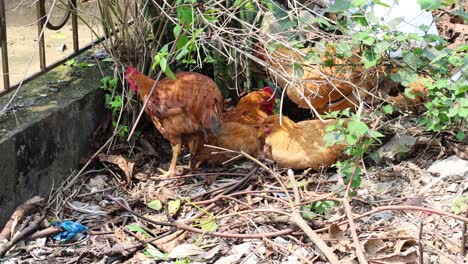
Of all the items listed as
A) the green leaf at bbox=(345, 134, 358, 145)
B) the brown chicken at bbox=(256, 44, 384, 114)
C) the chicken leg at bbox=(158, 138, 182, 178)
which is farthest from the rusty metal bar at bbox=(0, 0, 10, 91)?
the green leaf at bbox=(345, 134, 358, 145)

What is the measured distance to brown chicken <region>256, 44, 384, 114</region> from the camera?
451cm

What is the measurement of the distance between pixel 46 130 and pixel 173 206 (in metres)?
0.90

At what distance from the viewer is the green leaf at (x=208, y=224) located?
3.92 m

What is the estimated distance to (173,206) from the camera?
170 inches

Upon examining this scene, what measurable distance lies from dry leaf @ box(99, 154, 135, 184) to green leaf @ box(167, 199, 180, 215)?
45 centimetres

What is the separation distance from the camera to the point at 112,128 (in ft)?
16.7

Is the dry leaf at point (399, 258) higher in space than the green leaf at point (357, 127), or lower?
lower

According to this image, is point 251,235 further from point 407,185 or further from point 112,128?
point 112,128

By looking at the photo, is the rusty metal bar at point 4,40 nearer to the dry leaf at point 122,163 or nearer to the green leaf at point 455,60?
the dry leaf at point 122,163

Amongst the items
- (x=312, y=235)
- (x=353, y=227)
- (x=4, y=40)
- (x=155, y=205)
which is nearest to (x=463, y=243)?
(x=353, y=227)

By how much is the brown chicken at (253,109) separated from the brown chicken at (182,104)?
30 cm

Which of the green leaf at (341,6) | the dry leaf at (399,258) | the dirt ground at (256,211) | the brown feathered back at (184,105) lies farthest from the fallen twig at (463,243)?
the brown feathered back at (184,105)

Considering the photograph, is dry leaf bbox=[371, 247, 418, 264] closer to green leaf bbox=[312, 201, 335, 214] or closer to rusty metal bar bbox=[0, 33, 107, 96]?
green leaf bbox=[312, 201, 335, 214]

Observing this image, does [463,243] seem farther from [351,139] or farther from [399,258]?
[351,139]
